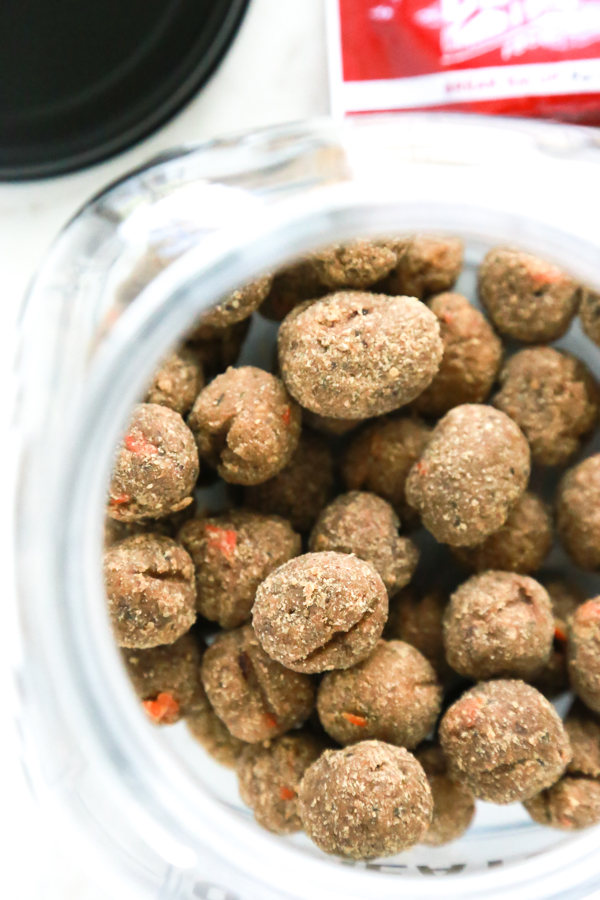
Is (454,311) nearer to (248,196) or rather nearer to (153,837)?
(248,196)

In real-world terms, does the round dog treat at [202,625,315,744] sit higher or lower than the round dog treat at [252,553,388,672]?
lower

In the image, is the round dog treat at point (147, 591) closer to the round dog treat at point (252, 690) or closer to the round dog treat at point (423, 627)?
the round dog treat at point (252, 690)

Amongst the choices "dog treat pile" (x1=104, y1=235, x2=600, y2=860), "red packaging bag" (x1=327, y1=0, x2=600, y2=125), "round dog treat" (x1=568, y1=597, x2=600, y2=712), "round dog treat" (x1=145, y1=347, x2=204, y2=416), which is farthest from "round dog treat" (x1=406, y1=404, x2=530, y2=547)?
"red packaging bag" (x1=327, y1=0, x2=600, y2=125)

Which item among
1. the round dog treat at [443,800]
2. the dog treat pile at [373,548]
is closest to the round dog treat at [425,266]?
the dog treat pile at [373,548]

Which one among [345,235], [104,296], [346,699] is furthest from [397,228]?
[346,699]

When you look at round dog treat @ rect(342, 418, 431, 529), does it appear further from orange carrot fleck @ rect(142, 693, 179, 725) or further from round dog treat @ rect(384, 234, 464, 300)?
orange carrot fleck @ rect(142, 693, 179, 725)

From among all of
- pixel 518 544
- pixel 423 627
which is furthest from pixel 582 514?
pixel 423 627

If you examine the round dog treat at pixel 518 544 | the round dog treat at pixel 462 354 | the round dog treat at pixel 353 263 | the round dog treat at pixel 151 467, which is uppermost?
the round dog treat at pixel 353 263
